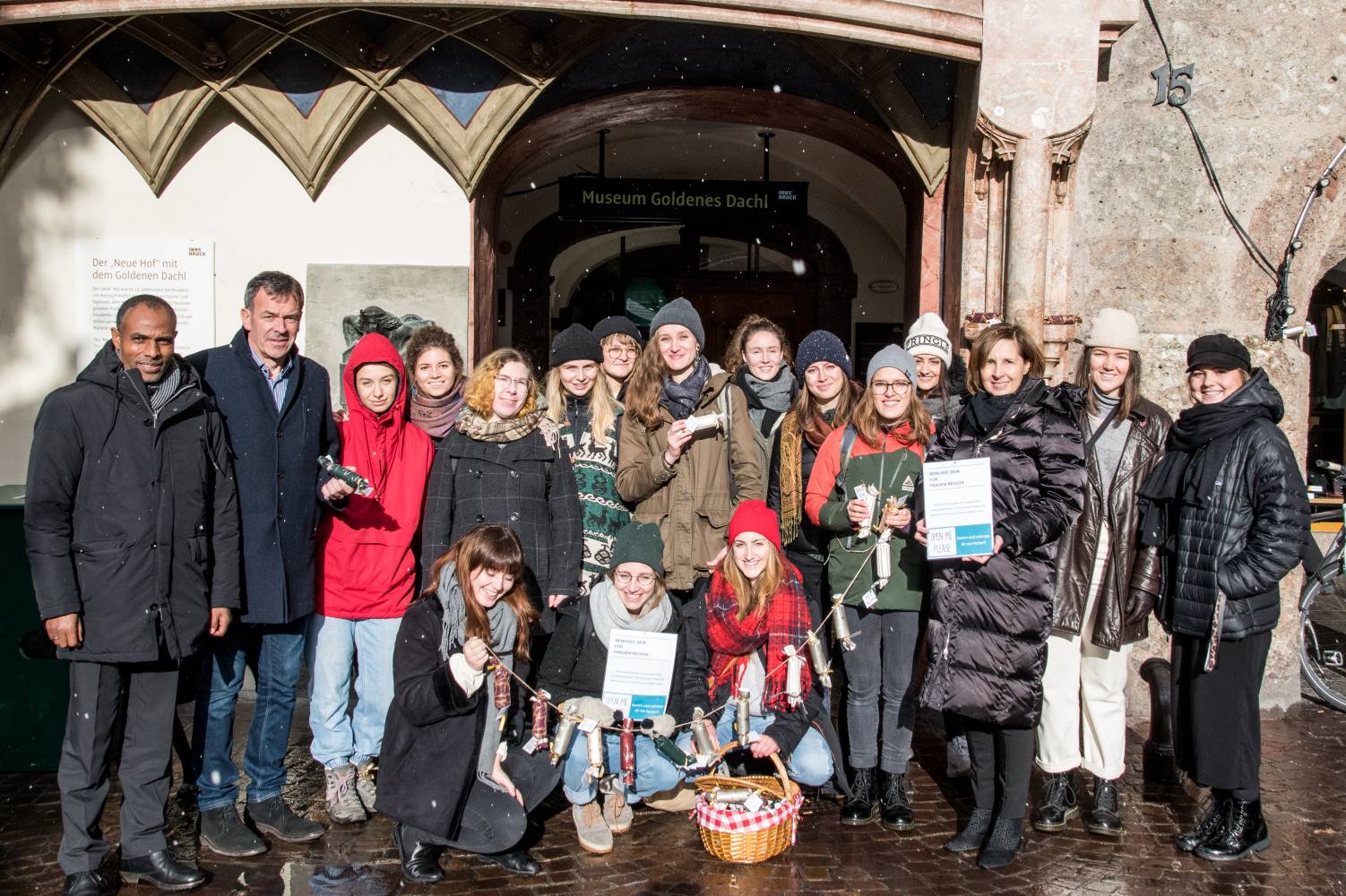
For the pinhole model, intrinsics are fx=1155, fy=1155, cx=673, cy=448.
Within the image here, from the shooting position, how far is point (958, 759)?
5.31 meters

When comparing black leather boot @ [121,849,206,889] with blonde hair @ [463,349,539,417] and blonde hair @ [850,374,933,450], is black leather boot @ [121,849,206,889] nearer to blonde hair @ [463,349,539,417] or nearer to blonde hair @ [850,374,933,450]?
blonde hair @ [463,349,539,417]

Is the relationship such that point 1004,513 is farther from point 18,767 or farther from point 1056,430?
point 18,767

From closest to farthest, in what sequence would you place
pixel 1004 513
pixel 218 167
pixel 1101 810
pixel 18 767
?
pixel 1004 513, pixel 1101 810, pixel 18 767, pixel 218 167

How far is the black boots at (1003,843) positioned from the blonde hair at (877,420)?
150 cm

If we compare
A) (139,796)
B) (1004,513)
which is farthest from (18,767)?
(1004,513)

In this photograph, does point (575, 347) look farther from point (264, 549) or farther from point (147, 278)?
point (147, 278)

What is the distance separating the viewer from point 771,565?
4.56 m

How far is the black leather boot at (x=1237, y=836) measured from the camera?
14.4 feet

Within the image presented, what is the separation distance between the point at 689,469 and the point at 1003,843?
190 cm

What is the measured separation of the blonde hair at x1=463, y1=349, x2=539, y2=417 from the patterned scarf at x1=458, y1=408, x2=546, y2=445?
0.10ft

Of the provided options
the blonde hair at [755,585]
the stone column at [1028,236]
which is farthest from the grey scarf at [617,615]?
the stone column at [1028,236]

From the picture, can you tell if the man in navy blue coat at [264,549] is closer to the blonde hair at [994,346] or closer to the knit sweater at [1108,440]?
Answer: the blonde hair at [994,346]

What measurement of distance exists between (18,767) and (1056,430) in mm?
4698

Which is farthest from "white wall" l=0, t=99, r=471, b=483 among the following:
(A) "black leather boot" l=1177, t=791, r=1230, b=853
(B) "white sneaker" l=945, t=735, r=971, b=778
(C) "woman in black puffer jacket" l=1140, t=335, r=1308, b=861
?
(A) "black leather boot" l=1177, t=791, r=1230, b=853
